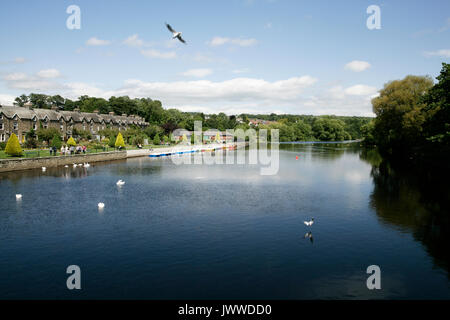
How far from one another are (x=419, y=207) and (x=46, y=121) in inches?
3253

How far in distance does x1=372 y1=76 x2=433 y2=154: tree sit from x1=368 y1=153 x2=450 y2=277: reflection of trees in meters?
19.6

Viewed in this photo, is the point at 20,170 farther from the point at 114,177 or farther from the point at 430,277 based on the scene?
the point at 430,277

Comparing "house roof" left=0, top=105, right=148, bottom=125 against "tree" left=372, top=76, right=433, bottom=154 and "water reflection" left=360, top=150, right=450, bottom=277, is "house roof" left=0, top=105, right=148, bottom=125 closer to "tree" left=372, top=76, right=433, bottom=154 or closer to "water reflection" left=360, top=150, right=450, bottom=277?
"water reflection" left=360, top=150, right=450, bottom=277

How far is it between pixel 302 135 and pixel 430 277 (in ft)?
592

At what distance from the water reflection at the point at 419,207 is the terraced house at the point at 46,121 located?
72.8 metres

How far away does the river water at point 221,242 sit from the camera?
541 inches

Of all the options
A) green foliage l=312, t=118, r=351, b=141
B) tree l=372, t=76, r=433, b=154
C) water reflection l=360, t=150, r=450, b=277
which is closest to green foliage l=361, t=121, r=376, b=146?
tree l=372, t=76, r=433, b=154

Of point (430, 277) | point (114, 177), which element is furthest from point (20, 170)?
point (430, 277)

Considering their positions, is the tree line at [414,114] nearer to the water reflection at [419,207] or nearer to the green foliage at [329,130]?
the water reflection at [419,207]

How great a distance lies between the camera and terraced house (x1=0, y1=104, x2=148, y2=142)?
247ft

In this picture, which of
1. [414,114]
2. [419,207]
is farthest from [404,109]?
[419,207]

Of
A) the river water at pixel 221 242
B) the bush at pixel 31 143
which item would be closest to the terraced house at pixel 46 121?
the bush at pixel 31 143
